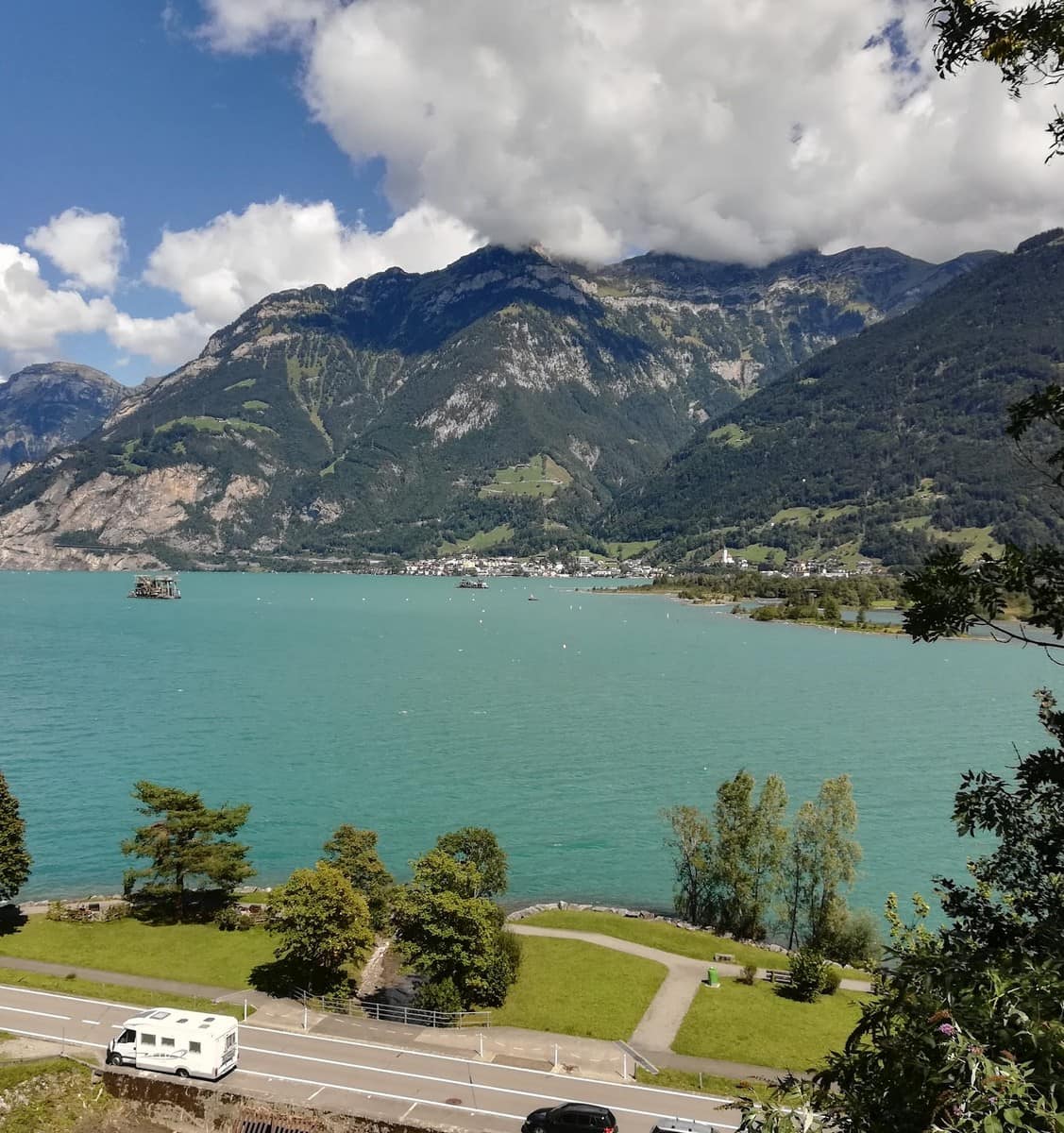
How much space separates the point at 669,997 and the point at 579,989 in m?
3.94

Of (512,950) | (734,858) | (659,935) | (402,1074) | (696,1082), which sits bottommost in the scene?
(659,935)

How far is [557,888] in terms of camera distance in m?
52.5

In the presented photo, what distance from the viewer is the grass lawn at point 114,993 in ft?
105

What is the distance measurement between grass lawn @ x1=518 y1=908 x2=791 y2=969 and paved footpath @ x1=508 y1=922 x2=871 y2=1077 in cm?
97

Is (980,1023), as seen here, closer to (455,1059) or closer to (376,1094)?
(376,1094)

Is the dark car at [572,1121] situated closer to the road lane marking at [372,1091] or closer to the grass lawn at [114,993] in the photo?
the road lane marking at [372,1091]

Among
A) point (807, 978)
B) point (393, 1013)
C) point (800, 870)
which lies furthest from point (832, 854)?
point (393, 1013)

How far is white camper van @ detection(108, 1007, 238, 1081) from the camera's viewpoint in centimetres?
2577

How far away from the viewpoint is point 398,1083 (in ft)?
85.1

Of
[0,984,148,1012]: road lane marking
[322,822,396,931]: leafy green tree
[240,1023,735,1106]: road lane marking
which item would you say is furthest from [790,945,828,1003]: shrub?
[0,984,148,1012]: road lane marking

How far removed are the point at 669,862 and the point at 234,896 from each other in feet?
98.2

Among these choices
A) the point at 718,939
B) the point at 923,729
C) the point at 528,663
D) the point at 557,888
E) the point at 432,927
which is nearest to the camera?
the point at 432,927

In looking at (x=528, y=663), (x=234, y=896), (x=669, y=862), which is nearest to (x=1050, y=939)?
(x=234, y=896)

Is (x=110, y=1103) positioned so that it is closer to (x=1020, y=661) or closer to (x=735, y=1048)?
(x=735, y=1048)
